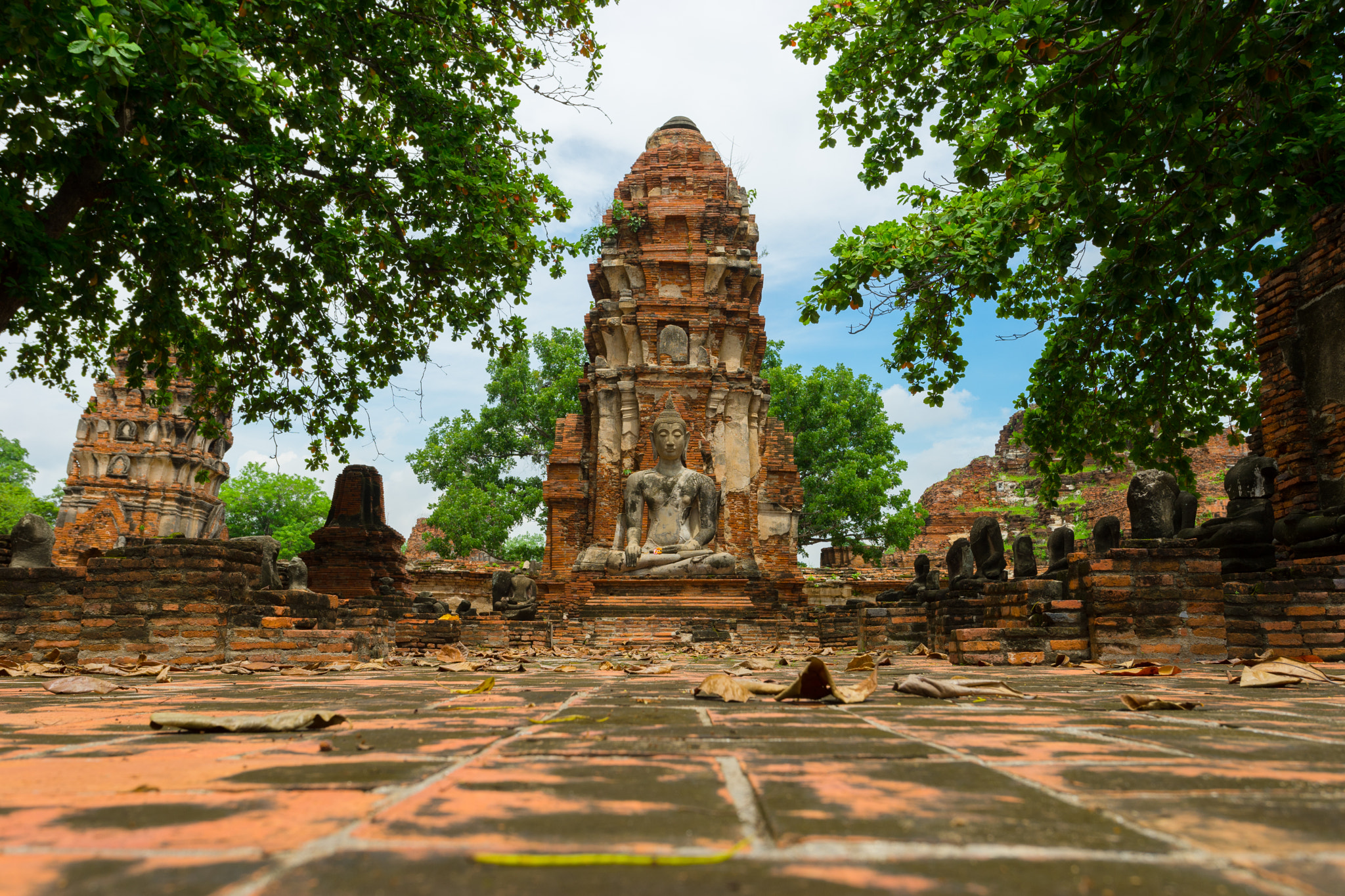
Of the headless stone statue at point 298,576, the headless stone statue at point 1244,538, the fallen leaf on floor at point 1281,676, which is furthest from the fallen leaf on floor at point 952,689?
the headless stone statue at point 298,576

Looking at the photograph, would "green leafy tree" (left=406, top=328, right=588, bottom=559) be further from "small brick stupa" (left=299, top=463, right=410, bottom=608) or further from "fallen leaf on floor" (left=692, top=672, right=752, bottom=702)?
"fallen leaf on floor" (left=692, top=672, right=752, bottom=702)

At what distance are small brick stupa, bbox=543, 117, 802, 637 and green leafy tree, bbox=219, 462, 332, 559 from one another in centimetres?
2041

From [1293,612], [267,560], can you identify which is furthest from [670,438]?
[1293,612]

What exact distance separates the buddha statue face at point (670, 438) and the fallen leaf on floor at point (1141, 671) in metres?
8.75

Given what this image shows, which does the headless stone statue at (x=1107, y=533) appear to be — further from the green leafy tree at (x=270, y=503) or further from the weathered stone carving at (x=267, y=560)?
the green leafy tree at (x=270, y=503)

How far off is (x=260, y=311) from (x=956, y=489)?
22095 millimetres

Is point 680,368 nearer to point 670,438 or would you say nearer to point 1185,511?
point 670,438

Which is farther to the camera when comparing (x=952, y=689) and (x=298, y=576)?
(x=298, y=576)

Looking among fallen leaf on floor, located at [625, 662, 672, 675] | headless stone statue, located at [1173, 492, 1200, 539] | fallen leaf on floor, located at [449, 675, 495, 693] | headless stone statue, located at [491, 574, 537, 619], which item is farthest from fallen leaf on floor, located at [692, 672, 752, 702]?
headless stone statue, located at [491, 574, 537, 619]

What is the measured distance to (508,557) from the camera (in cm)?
3112

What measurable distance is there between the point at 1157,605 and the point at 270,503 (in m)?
32.9

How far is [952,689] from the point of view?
8.68ft

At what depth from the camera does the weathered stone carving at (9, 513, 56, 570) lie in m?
6.83

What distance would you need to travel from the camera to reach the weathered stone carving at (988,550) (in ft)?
24.3
